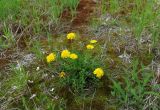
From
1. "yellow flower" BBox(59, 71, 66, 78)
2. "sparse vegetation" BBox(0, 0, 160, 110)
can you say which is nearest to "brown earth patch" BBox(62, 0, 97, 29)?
"sparse vegetation" BBox(0, 0, 160, 110)

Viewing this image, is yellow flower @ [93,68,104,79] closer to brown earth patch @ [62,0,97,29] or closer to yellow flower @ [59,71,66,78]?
yellow flower @ [59,71,66,78]

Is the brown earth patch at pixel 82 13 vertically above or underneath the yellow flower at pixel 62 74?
above

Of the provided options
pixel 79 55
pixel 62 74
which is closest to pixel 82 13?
pixel 79 55

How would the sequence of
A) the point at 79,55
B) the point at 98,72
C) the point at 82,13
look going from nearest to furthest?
1. the point at 98,72
2. the point at 79,55
3. the point at 82,13

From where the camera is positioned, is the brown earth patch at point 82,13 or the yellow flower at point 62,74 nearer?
the yellow flower at point 62,74

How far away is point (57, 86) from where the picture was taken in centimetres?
235

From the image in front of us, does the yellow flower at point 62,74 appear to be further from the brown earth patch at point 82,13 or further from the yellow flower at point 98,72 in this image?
the brown earth patch at point 82,13

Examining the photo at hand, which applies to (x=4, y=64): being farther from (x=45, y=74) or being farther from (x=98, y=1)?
(x=98, y=1)

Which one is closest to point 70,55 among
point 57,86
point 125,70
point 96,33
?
point 57,86

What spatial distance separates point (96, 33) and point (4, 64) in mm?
894

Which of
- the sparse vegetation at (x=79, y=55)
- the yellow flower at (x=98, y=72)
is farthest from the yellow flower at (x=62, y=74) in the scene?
the yellow flower at (x=98, y=72)

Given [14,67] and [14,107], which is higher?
[14,67]

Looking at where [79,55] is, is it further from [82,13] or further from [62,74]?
[82,13]

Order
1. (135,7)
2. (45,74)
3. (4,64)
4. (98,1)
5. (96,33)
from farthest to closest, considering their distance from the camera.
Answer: (98,1), (135,7), (96,33), (4,64), (45,74)
